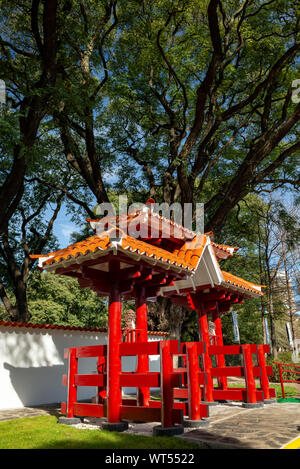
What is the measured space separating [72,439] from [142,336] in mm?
2846

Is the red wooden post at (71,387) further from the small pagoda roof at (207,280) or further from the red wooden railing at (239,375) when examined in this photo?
the small pagoda roof at (207,280)

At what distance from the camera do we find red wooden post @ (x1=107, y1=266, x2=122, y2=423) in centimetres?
667

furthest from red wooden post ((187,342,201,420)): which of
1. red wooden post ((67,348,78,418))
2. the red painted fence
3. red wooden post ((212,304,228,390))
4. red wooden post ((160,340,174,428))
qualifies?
red wooden post ((212,304,228,390))

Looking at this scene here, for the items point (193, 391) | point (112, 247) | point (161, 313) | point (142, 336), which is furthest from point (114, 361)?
point (161, 313)

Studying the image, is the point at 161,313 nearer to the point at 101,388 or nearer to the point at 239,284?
the point at 239,284

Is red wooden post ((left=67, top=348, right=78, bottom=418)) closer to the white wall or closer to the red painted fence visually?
the red painted fence

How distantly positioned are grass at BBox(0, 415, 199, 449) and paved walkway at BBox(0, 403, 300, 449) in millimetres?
484

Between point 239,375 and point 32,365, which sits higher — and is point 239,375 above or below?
below

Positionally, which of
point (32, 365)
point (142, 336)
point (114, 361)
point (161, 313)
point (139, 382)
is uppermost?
point (161, 313)

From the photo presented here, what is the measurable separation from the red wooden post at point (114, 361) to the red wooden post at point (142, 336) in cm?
105

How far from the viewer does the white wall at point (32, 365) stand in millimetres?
10820

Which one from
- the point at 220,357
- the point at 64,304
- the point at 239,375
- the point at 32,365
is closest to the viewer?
the point at 239,375

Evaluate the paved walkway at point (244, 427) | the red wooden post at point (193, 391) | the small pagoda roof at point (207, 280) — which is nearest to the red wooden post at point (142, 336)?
the paved walkway at point (244, 427)

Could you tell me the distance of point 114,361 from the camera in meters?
6.89
